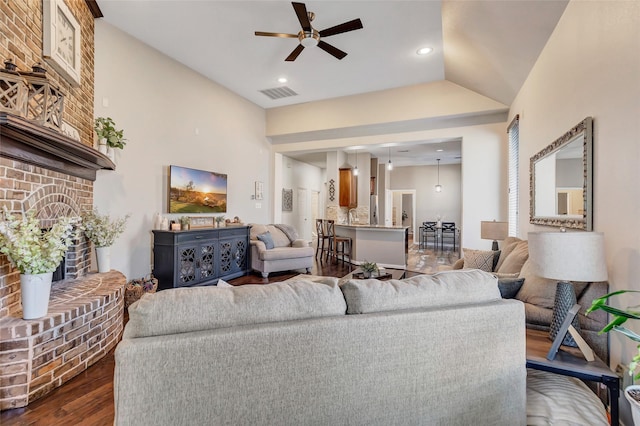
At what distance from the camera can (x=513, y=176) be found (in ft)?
15.4

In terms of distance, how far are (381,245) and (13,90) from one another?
590cm

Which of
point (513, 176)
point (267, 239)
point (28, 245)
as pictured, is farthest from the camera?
point (267, 239)

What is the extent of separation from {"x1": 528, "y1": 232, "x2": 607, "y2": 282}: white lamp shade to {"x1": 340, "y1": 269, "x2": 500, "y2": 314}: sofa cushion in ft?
1.23

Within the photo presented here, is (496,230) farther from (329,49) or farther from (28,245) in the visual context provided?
(28,245)

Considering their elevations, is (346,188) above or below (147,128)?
below

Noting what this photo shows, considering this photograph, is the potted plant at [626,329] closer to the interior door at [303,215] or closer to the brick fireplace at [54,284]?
the brick fireplace at [54,284]

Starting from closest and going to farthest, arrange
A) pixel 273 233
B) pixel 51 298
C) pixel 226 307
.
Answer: pixel 226 307
pixel 51 298
pixel 273 233

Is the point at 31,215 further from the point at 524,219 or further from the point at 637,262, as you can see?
the point at 524,219

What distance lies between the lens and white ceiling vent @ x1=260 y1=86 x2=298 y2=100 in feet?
18.9

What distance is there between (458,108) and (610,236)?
406 centimetres

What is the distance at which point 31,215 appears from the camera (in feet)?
6.22

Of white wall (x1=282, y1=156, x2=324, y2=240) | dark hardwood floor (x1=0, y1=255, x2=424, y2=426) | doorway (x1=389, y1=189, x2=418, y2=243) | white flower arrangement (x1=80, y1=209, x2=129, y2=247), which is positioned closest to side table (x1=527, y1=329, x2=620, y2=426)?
dark hardwood floor (x1=0, y1=255, x2=424, y2=426)

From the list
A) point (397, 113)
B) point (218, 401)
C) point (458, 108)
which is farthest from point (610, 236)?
point (397, 113)

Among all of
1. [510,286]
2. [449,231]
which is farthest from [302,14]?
[449,231]
